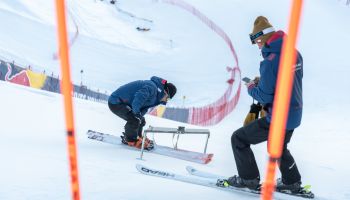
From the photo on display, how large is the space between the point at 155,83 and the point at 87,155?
67.1 inches

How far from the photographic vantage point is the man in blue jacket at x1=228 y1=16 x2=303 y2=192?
3.50 metres

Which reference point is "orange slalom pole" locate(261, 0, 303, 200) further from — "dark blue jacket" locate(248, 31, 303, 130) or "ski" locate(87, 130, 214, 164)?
"ski" locate(87, 130, 214, 164)

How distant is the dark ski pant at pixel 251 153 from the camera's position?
150 inches

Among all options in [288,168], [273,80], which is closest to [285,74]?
[273,80]

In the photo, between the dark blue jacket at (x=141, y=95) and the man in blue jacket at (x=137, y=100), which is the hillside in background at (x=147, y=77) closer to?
the man in blue jacket at (x=137, y=100)

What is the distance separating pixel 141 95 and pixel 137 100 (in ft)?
0.29

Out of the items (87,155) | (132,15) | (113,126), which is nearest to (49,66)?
(132,15)

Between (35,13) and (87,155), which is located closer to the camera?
(87,155)

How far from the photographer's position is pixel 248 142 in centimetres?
393

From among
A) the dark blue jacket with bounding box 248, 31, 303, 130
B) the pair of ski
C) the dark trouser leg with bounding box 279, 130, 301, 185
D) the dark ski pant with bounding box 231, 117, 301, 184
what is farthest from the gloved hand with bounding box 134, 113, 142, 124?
the dark blue jacket with bounding box 248, 31, 303, 130

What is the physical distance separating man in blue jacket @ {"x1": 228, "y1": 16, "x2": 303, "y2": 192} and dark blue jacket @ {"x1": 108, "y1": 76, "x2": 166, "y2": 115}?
241cm

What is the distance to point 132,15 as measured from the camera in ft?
104

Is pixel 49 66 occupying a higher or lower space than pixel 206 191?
higher

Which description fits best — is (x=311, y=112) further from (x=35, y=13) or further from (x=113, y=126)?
(x=35, y=13)
